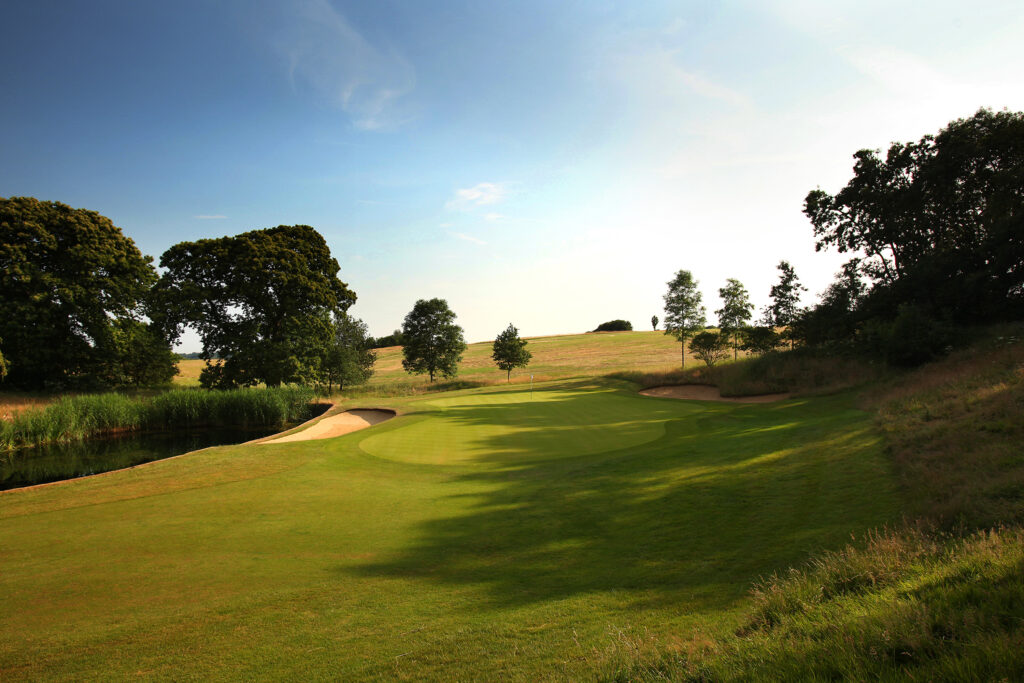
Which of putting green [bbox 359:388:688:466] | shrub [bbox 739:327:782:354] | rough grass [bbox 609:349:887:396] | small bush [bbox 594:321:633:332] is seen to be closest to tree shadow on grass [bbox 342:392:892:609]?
putting green [bbox 359:388:688:466]

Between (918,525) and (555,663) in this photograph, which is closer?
(555,663)

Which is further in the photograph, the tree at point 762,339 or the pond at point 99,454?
the tree at point 762,339

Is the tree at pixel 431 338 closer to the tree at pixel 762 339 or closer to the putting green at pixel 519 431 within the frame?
the putting green at pixel 519 431

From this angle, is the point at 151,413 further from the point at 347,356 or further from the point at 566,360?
the point at 566,360

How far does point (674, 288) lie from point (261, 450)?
33500mm

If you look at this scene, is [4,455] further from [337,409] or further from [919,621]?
[919,621]

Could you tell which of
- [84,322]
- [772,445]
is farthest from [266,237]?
[772,445]

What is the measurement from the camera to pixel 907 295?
22.8 m

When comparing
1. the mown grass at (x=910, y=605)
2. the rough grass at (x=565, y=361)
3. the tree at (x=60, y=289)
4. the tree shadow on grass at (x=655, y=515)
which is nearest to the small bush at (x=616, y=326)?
the rough grass at (x=565, y=361)

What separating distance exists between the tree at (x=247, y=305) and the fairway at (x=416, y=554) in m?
16.7

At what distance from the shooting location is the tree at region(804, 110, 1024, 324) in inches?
818

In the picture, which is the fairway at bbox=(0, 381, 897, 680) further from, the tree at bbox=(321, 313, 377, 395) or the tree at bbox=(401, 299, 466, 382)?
the tree at bbox=(401, 299, 466, 382)

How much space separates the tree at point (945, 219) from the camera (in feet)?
68.2

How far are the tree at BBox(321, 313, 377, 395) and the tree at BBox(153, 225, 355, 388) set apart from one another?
375cm
